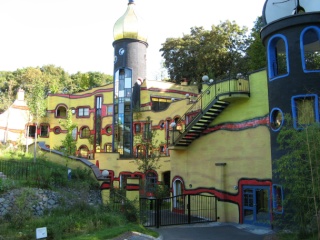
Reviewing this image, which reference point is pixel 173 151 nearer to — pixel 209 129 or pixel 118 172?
pixel 209 129

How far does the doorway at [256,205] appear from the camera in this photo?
47.7 feet

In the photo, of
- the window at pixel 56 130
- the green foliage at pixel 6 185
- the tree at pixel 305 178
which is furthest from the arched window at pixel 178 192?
the window at pixel 56 130

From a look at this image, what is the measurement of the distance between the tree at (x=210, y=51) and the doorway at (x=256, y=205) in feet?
55.9

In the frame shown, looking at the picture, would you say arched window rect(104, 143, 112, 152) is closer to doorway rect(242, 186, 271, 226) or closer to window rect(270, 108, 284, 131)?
doorway rect(242, 186, 271, 226)

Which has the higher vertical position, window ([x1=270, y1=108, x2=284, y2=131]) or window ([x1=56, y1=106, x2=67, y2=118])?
window ([x1=56, y1=106, x2=67, y2=118])

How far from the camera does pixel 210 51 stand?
3275cm

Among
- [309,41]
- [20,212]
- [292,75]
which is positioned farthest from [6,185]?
[309,41]

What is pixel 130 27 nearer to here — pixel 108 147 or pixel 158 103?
pixel 158 103

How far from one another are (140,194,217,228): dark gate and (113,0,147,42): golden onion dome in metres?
17.2

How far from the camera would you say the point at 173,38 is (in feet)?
119

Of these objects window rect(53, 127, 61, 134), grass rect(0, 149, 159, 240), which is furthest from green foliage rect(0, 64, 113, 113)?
grass rect(0, 149, 159, 240)

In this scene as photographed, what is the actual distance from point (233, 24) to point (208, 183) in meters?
21.1

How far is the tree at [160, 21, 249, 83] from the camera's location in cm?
3259

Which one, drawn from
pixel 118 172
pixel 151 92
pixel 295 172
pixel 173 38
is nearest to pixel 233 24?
pixel 173 38
